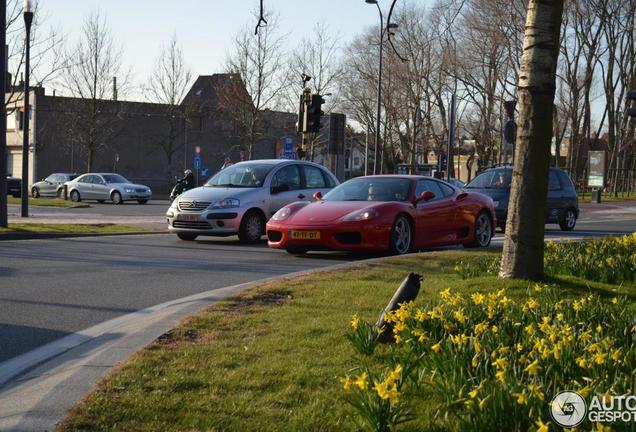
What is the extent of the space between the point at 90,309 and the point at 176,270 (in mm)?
3180

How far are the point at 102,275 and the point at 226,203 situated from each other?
5342 mm

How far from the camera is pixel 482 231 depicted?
51.8 feet

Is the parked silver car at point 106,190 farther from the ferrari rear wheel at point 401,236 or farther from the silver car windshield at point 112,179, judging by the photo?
the ferrari rear wheel at point 401,236

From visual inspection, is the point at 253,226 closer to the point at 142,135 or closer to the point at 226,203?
the point at 226,203

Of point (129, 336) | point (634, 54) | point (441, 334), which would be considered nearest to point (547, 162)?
point (441, 334)

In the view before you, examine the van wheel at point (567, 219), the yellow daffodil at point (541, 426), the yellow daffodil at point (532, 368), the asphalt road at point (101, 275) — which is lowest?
the asphalt road at point (101, 275)

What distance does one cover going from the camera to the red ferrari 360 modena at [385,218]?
43.7 feet

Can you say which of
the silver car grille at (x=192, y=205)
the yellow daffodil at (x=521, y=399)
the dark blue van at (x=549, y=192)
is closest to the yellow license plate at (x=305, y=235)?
the silver car grille at (x=192, y=205)

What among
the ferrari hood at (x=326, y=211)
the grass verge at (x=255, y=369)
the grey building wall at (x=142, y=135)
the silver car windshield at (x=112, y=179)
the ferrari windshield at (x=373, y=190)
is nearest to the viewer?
the grass verge at (x=255, y=369)

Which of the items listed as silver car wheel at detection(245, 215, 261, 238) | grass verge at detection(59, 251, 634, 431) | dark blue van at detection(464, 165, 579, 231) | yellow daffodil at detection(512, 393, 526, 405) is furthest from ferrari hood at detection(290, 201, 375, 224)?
yellow daffodil at detection(512, 393, 526, 405)

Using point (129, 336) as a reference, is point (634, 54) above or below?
above

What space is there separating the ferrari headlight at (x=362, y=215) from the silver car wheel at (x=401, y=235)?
405 millimetres

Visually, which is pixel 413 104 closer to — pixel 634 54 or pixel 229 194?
pixel 634 54

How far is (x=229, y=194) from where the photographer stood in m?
16.6
